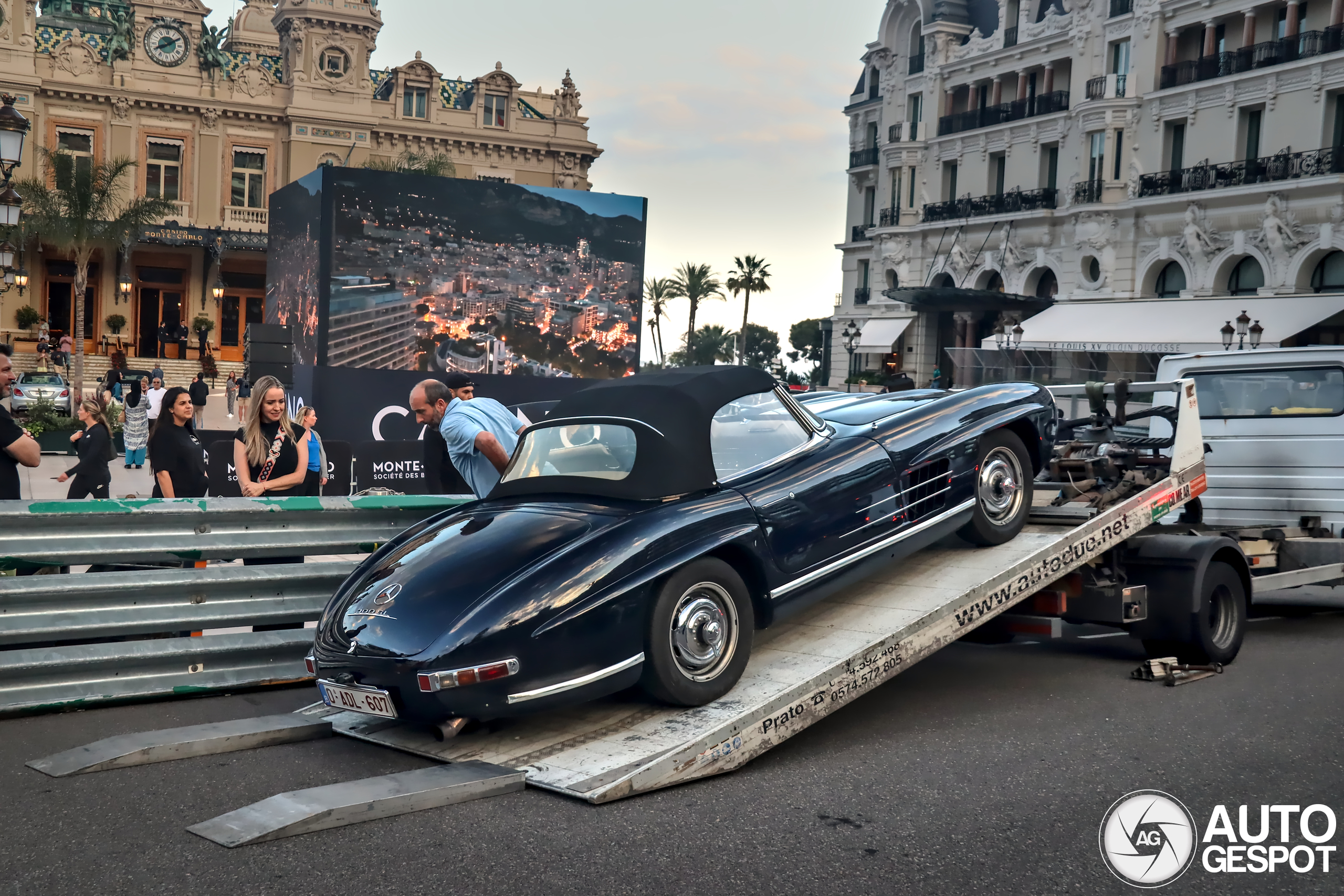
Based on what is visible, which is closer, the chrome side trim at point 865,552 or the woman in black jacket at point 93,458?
the chrome side trim at point 865,552

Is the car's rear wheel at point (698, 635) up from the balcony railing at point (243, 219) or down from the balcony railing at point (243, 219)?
down

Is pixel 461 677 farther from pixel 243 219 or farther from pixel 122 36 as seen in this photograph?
pixel 122 36

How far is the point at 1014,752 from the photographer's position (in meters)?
5.34

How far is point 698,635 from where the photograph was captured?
17.1 ft

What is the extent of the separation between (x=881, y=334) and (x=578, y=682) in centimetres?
4861

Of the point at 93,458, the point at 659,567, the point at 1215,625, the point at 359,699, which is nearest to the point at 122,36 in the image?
the point at 93,458

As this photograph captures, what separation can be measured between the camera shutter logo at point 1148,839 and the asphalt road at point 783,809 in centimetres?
6

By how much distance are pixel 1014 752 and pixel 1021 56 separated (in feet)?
151

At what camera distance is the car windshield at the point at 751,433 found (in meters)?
5.77

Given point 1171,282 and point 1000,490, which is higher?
point 1171,282

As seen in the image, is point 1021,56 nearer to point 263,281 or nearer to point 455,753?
point 263,281

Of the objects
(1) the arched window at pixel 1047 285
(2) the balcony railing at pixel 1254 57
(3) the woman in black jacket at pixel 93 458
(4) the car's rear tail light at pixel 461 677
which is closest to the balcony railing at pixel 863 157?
(1) the arched window at pixel 1047 285

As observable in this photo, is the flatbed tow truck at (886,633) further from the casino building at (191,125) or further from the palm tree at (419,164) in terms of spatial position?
the casino building at (191,125)

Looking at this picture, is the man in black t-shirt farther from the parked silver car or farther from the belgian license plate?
the parked silver car
